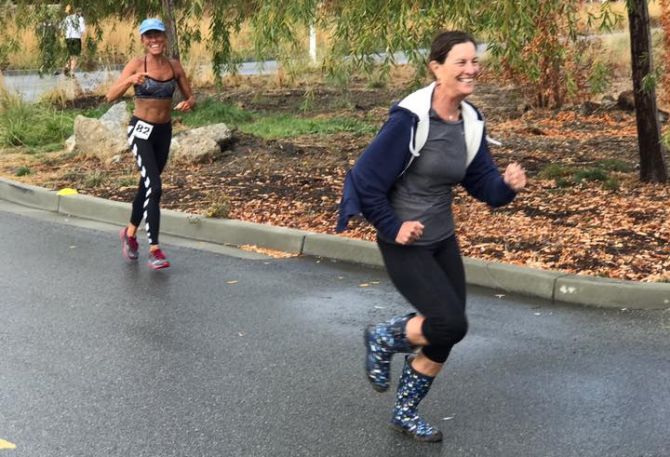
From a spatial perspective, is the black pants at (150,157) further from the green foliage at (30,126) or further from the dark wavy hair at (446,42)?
the green foliage at (30,126)

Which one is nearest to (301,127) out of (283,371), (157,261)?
(157,261)

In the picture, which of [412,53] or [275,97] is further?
[275,97]

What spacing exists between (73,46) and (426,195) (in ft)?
41.3

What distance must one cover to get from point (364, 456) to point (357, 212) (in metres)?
1.03

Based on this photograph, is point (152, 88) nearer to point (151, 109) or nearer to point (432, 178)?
point (151, 109)

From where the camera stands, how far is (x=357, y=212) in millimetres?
4523

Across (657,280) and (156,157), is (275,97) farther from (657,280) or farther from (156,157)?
(657,280)

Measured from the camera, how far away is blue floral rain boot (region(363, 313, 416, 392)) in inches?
192

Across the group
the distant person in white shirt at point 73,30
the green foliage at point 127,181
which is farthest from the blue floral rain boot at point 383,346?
the distant person in white shirt at point 73,30

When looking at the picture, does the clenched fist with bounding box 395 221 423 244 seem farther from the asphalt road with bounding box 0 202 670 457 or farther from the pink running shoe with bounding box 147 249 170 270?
the pink running shoe with bounding box 147 249 170 270

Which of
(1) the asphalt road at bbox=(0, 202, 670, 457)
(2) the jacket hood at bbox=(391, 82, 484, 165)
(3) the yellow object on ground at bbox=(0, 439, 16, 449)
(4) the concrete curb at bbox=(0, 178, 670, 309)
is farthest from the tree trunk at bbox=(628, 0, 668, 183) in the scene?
(3) the yellow object on ground at bbox=(0, 439, 16, 449)

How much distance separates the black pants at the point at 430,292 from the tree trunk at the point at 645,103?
225 inches

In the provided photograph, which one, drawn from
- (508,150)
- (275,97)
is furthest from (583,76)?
(275,97)

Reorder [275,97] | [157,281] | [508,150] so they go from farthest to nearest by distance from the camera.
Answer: [275,97] → [508,150] → [157,281]
